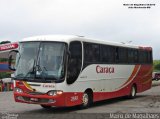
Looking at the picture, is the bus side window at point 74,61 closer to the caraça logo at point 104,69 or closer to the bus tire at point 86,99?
the bus tire at point 86,99

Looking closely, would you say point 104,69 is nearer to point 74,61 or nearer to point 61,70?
point 74,61

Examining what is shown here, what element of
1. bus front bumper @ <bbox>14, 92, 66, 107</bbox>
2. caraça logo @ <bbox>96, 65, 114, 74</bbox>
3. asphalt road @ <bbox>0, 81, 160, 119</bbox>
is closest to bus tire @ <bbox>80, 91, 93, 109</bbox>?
asphalt road @ <bbox>0, 81, 160, 119</bbox>

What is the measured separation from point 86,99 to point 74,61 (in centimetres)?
212

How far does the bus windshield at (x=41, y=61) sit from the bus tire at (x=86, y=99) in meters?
2.45

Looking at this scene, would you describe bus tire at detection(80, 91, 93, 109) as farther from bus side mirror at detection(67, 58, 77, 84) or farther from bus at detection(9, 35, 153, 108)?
bus side mirror at detection(67, 58, 77, 84)

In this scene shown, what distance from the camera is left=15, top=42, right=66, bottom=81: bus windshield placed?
1733 cm

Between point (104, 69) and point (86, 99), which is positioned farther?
point (104, 69)

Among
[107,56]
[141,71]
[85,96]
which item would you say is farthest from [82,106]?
[141,71]

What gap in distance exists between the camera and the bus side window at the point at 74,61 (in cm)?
1791

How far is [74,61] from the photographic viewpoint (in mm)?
18312

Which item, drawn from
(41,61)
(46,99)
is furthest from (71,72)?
(46,99)

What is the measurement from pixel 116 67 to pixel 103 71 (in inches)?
84.2

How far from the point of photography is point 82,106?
1925 centimetres

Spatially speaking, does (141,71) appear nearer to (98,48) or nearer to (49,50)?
(98,48)
